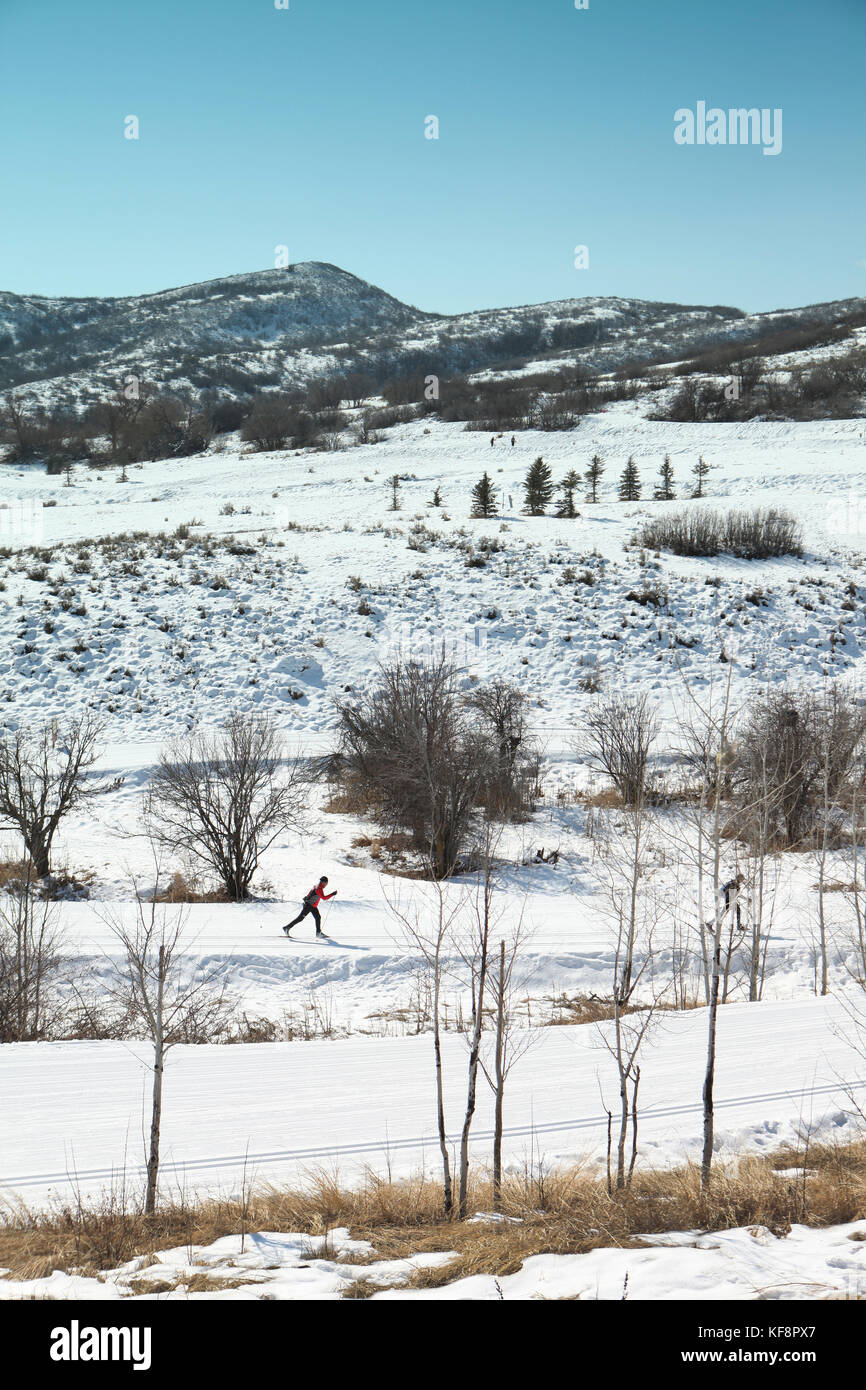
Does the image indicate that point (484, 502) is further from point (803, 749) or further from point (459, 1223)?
point (459, 1223)

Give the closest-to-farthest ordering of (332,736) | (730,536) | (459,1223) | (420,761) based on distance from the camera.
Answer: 1. (459,1223)
2. (420,761)
3. (332,736)
4. (730,536)

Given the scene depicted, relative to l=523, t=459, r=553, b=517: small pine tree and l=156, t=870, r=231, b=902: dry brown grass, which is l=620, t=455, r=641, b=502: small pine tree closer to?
l=523, t=459, r=553, b=517: small pine tree

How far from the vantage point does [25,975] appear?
42.5ft

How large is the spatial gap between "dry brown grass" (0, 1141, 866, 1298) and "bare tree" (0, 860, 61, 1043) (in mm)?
6523

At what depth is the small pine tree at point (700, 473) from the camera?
4622 centimetres

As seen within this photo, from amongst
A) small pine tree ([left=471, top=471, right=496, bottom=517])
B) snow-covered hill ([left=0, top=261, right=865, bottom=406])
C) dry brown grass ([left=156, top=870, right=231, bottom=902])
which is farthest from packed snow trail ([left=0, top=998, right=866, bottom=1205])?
snow-covered hill ([left=0, top=261, right=865, bottom=406])

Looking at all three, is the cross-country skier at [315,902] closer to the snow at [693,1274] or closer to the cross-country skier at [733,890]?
the cross-country skier at [733,890]

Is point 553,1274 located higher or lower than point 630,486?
lower

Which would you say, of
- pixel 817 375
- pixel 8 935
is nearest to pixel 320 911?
pixel 8 935

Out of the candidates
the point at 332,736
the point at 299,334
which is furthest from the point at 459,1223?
the point at 299,334

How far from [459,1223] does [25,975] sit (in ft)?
31.0

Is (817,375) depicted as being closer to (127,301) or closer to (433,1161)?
(433,1161)

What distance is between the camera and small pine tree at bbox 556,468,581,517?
44.3 metres

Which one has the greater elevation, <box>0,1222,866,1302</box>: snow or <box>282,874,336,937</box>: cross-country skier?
<box>0,1222,866,1302</box>: snow
